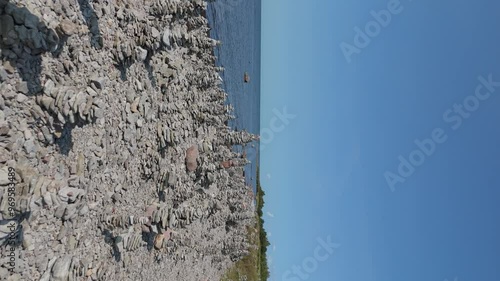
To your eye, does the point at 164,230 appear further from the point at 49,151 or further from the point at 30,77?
the point at 30,77

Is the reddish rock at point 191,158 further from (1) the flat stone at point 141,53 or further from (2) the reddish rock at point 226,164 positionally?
(2) the reddish rock at point 226,164

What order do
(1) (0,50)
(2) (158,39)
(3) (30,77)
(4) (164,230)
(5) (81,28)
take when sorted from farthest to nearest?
1. (4) (164,230)
2. (2) (158,39)
3. (5) (81,28)
4. (3) (30,77)
5. (1) (0,50)

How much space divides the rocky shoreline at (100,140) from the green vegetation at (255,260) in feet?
29.3

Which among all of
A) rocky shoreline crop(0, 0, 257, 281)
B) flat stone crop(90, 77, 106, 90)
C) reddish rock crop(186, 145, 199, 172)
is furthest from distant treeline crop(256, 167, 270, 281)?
flat stone crop(90, 77, 106, 90)

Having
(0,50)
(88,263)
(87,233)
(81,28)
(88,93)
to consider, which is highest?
(81,28)

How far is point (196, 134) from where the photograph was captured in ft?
44.2

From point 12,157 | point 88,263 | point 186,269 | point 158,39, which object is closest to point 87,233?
point 88,263

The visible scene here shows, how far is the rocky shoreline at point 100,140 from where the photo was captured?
5285 millimetres

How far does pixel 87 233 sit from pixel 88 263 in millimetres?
486

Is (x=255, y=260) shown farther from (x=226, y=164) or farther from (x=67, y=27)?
(x=67, y=27)

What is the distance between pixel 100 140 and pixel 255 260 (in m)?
25.7

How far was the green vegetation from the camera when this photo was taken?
22.2 m

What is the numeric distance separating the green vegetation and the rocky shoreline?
29.3 feet

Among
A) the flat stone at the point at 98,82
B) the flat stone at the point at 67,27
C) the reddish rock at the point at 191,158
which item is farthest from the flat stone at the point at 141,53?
the reddish rock at the point at 191,158
